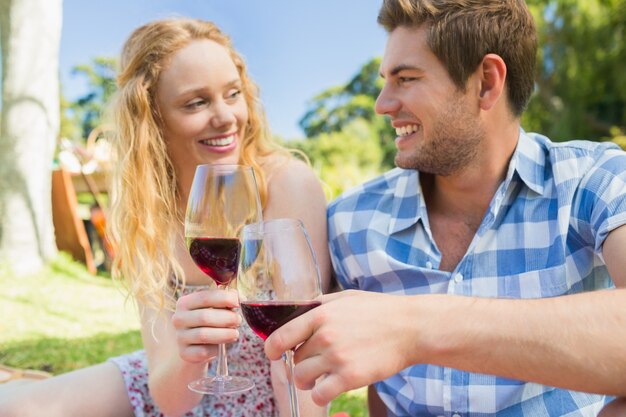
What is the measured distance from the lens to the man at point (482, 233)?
119 centimetres

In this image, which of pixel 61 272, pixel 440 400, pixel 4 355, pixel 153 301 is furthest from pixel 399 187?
pixel 61 272

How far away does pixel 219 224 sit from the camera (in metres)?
1.55

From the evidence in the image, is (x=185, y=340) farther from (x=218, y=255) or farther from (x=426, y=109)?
(x=426, y=109)

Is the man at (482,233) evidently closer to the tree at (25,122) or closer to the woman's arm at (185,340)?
the woman's arm at (185,340)

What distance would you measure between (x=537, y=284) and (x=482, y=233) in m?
0.22

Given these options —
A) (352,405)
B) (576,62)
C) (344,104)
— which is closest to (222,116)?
(352,405)

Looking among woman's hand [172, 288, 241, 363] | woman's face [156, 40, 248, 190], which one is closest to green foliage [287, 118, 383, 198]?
woman's face [156, 40, 248, 190]

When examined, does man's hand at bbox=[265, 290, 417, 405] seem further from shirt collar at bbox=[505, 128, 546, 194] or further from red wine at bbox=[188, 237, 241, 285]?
shirt collar at bbox=[505, 128, 546, 194]

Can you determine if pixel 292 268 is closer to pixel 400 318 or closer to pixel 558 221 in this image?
pixel 400 318

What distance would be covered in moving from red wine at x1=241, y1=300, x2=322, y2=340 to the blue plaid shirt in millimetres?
872

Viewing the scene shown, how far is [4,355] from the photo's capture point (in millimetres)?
4848

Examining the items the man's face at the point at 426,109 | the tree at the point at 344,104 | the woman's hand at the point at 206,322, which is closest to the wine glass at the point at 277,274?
the woman's hand at the point at 206,322

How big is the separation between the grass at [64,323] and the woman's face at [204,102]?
175 centimetres

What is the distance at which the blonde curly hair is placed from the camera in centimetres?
224
